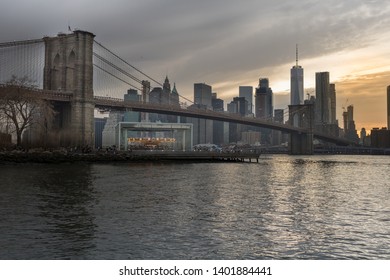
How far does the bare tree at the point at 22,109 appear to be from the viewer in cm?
7231

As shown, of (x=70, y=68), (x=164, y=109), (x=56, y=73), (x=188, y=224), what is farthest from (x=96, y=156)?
(x=188, y=224)

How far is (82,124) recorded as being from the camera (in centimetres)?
9538

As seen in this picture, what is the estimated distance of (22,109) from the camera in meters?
77.0

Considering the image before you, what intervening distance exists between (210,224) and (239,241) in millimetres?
3756

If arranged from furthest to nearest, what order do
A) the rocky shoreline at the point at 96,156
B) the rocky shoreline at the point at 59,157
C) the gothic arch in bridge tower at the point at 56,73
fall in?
the gothic arch in bridge tower at the point at 56,73
the rocky shoreline at the point at 96,156
the rocky shoreline at the point at 59,157

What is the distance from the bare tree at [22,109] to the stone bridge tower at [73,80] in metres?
9.29

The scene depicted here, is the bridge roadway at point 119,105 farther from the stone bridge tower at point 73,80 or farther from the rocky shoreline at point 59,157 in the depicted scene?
the rocky shoreline at point 59,157

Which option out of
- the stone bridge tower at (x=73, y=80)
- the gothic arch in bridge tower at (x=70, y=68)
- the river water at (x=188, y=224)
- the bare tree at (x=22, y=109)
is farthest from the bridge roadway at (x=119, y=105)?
the river water at (x=188, y=224)

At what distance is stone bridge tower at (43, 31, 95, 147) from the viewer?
311ft

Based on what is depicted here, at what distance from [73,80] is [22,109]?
23535mm

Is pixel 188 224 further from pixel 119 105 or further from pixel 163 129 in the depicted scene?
pixel 163 129

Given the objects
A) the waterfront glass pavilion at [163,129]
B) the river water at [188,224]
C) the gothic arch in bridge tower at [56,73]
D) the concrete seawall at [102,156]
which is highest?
the gothic arch in bridge tower at [56,73]

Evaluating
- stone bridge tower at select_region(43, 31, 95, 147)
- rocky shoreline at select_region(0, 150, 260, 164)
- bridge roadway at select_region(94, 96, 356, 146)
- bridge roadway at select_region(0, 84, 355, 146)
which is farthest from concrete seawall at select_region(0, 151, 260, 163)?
bridge roadway at select_region(94, 96, 356, 146)
